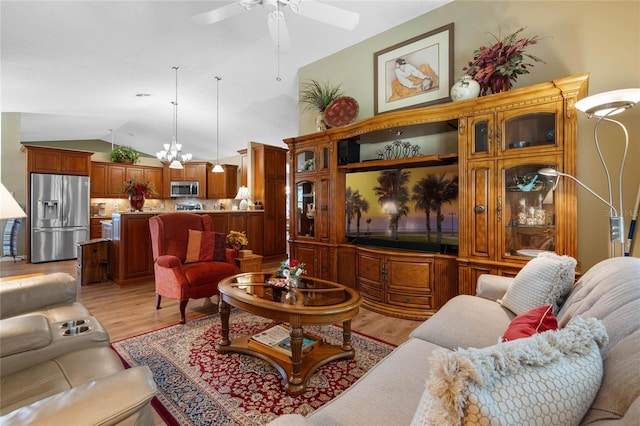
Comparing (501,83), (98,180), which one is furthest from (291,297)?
(98,180)

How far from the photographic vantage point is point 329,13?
247 centimetres

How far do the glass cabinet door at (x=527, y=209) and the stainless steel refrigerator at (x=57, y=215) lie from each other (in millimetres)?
8072

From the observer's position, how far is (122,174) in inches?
326

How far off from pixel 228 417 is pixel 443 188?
8.95ft

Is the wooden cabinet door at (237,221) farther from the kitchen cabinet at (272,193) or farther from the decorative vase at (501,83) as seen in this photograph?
the decorative vase at (501,83)

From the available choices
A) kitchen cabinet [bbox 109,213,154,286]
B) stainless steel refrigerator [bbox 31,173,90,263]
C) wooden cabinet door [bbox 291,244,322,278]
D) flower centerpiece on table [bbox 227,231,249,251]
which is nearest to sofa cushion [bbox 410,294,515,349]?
wooden cabinet door [bbox 291,244,322,278]

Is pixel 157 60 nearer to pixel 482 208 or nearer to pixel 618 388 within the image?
pixel 482 208

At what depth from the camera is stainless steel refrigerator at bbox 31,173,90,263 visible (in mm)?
6074

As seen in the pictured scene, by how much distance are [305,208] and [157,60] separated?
9.75 feet

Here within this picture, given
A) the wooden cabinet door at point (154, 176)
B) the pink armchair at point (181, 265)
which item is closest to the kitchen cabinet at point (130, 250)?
the pink armchair at point (181, 265)

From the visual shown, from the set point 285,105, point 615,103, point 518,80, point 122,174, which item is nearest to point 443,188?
point 518,80

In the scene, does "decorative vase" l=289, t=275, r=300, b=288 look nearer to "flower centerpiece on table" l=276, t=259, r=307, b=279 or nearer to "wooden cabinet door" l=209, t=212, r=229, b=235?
"flower centerpiece on table" l=276, t=259, r=307, b=279

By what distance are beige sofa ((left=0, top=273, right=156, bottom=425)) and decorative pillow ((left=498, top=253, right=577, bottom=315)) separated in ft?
6.32

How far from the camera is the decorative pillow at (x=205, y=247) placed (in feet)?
11.6
